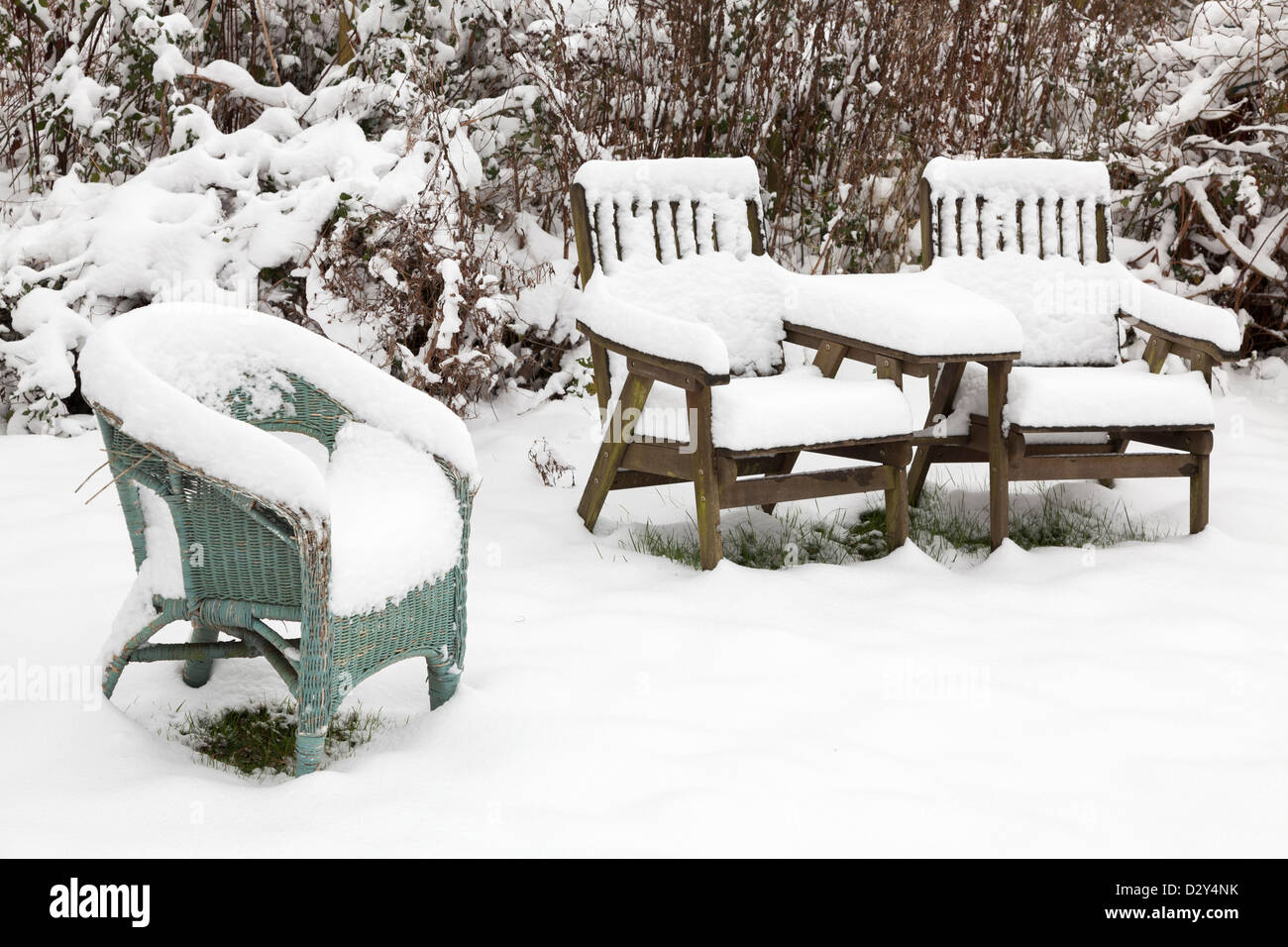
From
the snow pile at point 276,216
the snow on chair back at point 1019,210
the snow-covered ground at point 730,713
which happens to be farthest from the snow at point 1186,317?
the snow pile at point 276,216

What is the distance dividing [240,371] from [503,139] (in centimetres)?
291

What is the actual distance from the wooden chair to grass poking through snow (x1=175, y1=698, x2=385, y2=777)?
44.7 inches

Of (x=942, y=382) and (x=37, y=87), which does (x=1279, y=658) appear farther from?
(x=37, y=87)

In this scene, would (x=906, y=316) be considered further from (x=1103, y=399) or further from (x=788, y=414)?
(x=1103, y=399)

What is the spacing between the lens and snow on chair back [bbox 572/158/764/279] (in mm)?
3746

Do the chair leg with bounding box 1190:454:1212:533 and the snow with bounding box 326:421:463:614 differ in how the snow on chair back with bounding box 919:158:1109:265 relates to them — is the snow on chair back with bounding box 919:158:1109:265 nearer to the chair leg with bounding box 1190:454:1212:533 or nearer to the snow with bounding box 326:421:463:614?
the chair leg with bounding box 1190:454:1212:533

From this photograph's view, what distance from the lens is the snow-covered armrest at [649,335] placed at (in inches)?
123

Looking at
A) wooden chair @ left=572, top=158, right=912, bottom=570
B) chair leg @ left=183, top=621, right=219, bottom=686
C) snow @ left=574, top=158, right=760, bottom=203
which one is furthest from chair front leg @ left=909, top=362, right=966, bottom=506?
chair leg @ left=183, top=621, right=219, bottom=686

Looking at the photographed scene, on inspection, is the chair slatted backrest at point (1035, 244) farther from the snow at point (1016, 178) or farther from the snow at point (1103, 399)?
the snow at point (1103, 399)

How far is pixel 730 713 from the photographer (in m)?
2.54

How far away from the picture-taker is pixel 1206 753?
2400mm
